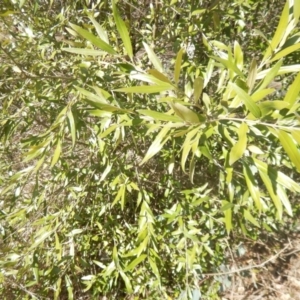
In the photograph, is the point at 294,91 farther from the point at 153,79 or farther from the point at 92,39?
the point at 92,39

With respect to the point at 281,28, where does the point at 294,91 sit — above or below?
below

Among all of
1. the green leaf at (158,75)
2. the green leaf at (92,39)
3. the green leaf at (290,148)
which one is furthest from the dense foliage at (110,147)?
the green leaf at (290,148)

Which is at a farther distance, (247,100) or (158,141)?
(158,141)

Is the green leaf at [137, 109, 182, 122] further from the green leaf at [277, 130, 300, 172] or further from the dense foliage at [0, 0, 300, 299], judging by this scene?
the green leaf at [277, 130, 300, 172]

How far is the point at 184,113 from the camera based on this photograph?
2.89 ft

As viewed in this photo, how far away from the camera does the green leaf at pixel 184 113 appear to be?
862 millimetres

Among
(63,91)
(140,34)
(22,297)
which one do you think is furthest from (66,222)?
(140,34)

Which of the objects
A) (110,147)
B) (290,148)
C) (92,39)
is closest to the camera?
(290,148)

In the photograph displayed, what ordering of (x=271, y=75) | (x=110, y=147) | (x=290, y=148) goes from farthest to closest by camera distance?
(x=110, y=147) < (x=271, y=75) < (x=290, y=148)

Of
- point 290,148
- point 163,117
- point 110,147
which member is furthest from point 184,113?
point 110,147

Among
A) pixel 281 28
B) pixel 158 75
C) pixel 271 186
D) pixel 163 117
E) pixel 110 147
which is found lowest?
pixel 110 147

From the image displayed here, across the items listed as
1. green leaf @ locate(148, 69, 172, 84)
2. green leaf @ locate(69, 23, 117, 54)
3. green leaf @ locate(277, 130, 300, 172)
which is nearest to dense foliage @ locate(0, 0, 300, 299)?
green leaf @ locate(69, 23, 117, 54)

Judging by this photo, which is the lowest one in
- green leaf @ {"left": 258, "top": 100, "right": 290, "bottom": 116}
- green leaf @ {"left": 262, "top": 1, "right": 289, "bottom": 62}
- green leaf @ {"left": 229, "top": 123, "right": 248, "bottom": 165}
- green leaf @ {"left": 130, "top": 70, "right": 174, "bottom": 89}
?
green leaf @ {"left": 229, "top": 123, "right": 248, "bottom": 165}

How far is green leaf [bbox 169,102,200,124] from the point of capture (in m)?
0.86
